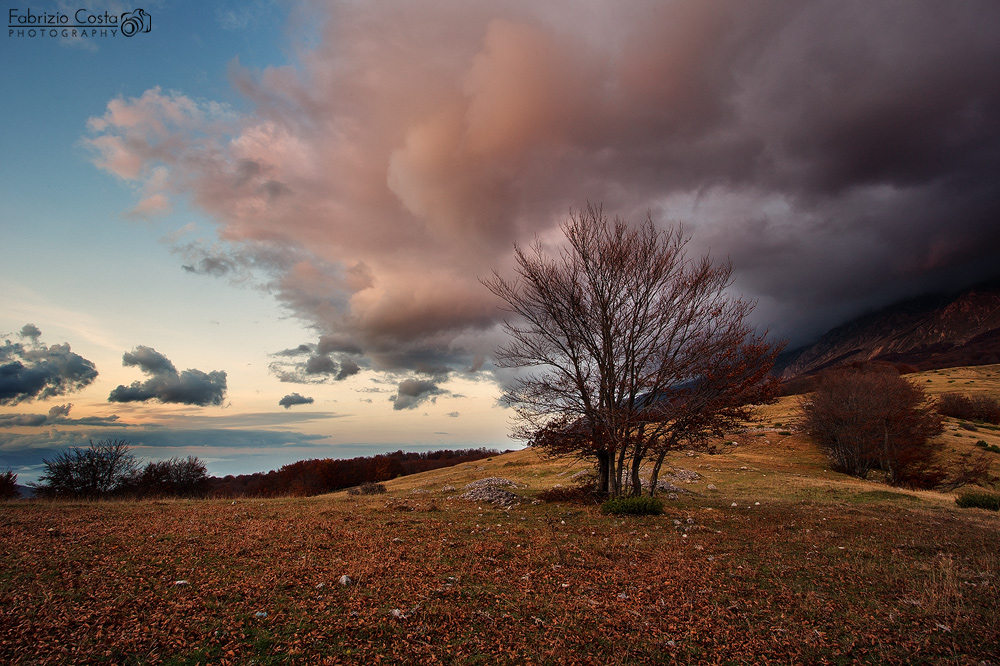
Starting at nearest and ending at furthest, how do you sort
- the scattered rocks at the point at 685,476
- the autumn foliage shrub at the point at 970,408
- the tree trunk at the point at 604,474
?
the tree trunk at the point at 604,474, the scattered rocks at the point at 685,476, the autumn foliage shrub at the point at 970,408

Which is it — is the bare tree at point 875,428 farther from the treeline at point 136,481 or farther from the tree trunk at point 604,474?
the treeline at point 136,481

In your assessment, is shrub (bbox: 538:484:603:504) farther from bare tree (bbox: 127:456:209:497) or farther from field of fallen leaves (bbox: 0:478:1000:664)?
bare tree (bbox: 127:456:209:497)

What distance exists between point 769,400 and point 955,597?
11.0 m

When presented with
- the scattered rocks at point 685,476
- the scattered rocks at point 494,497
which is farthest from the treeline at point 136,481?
the scattered rocks at point 685,476

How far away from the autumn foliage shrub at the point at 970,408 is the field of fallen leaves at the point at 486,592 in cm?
7119

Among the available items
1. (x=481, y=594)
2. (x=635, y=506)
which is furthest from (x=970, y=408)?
(x=481, y=594)

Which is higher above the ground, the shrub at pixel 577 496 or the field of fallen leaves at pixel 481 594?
the field of fallen leaves at pixel 481 594

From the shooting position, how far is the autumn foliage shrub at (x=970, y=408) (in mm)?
61031

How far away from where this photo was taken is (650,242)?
17.6 metres

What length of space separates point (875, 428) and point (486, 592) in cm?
5121

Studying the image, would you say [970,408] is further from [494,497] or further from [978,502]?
[494,497]

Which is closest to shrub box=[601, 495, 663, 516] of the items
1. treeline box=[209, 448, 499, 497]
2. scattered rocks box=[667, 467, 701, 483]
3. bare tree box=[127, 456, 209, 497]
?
scattered rocks box=[667, 467, 701, 483]

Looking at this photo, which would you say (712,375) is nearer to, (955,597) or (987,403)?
(955,597)

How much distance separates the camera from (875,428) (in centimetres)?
4194
